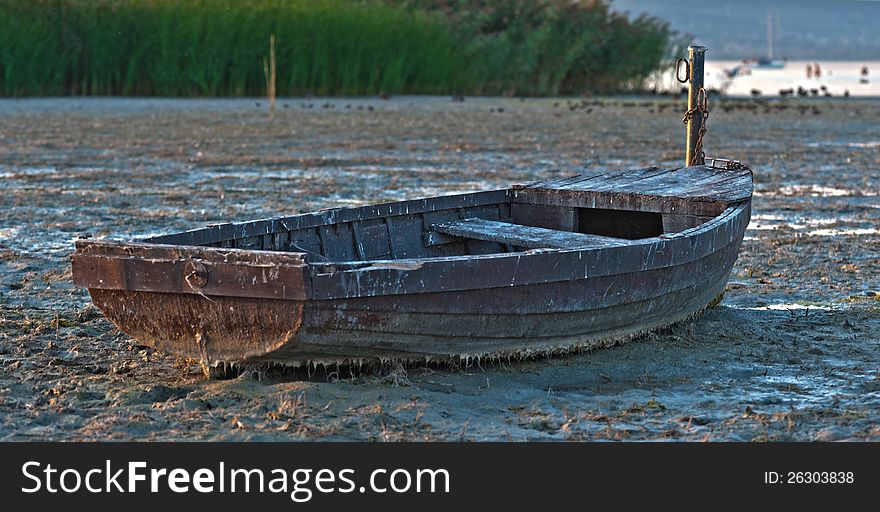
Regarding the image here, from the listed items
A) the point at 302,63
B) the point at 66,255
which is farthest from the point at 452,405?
the point at 302,63

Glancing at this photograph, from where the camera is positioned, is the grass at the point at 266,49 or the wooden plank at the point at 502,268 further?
the grass at the point at 266,49

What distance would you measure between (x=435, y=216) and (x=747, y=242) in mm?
3271

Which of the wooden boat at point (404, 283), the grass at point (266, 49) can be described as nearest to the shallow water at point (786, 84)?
the grass at point (266, 49)

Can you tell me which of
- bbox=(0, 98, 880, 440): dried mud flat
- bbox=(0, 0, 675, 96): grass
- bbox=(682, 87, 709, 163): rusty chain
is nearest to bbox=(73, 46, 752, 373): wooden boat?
bbox=(0, 98, 880, 440): dried mud flat

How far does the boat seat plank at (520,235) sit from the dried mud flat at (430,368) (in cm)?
62

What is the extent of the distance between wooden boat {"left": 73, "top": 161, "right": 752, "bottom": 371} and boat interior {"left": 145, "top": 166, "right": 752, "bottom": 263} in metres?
0.01

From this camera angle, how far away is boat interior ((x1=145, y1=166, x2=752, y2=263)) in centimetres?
662

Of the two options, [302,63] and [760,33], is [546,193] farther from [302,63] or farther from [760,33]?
[760,33]

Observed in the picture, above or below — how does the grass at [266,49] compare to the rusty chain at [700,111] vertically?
above

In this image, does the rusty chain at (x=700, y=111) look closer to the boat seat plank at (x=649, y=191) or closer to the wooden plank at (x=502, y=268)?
the boat seat plank at (x=649, y=191)

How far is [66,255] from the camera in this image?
8.78 meters

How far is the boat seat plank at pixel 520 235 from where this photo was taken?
664cm

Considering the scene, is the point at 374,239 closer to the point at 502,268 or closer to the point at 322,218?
the point at 322,218

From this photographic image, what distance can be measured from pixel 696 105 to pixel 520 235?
250 cm
